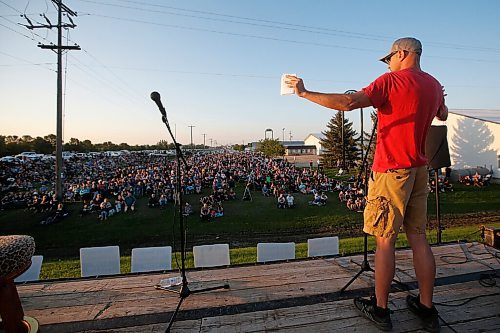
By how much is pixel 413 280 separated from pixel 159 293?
2.31 metres

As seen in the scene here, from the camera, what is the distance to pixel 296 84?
1833 mm

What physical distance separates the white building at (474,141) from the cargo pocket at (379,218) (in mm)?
24047

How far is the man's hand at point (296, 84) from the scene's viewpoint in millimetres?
1812

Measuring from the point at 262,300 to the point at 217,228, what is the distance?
9.17 meters

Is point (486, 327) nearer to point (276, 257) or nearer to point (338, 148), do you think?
point (276, 257)

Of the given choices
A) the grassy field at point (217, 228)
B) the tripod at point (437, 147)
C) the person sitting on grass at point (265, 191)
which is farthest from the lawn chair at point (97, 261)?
the person sitting on grass at point (265, 191)

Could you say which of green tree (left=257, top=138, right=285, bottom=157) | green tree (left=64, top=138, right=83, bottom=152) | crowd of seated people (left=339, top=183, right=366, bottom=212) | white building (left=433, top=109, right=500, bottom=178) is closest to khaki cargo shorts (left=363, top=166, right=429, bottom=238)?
crowd of seated people (left=339, top=183, right=366, bottom=212)

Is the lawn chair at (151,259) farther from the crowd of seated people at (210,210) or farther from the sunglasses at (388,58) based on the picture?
the crowd of seated people at (210,210)

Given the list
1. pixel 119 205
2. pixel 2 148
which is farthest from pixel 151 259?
pixel 2 148

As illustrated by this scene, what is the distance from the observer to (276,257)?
14.1ft

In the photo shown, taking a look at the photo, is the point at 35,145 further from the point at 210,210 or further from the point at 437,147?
the point at 437,147

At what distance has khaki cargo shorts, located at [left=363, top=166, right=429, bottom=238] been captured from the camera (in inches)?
68.4

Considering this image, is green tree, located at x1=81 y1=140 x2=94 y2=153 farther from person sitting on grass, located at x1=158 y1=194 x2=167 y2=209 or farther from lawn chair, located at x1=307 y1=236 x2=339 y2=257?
lawn chair, located at x1=307 y1=236 x2=339 y2=257

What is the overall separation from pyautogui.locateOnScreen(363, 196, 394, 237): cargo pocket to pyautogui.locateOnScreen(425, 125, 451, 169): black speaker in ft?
6.78
